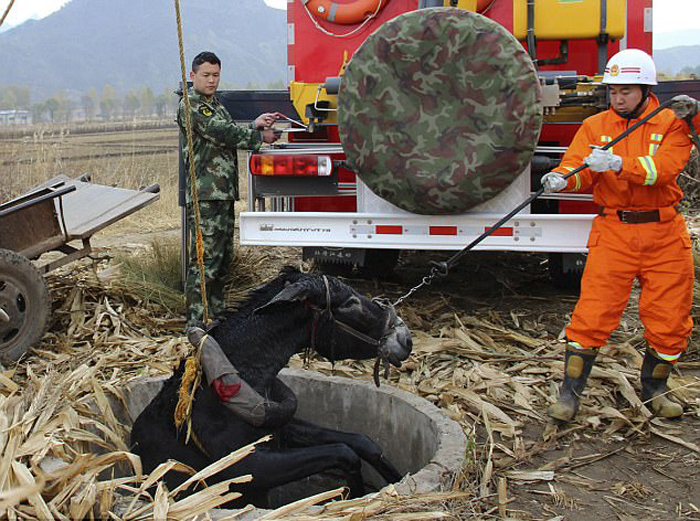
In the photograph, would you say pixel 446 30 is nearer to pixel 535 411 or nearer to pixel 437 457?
pixel 535 411

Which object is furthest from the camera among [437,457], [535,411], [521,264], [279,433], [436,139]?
[521,264]

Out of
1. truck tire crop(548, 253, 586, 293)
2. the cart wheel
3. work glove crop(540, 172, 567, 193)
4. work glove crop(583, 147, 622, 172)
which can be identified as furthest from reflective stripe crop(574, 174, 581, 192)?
the cart wheel

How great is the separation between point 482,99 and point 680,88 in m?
1.67

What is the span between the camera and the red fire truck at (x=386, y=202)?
546 cm

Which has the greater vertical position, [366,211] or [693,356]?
[366,211]

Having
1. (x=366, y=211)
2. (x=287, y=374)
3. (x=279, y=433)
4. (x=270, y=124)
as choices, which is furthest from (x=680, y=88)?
(x=279, y=433)

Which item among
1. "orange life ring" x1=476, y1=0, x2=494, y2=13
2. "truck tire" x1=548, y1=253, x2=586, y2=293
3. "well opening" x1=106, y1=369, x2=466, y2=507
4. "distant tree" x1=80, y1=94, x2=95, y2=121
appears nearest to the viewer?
"well opening" x1=106, y1=369, x2=466, y2=507

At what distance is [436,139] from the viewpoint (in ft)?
16.8

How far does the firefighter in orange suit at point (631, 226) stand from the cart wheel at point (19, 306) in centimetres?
318

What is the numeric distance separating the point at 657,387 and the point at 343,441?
1.83 meters

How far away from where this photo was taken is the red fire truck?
546 centimetres

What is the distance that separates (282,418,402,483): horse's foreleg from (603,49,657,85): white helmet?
2.14m

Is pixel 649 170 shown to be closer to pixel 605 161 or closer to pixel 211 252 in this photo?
pixel 605 161

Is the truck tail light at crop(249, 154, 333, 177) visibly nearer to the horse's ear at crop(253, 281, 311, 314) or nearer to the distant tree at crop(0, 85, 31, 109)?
the horse's ear at crop(253, 281, 311, 314)
